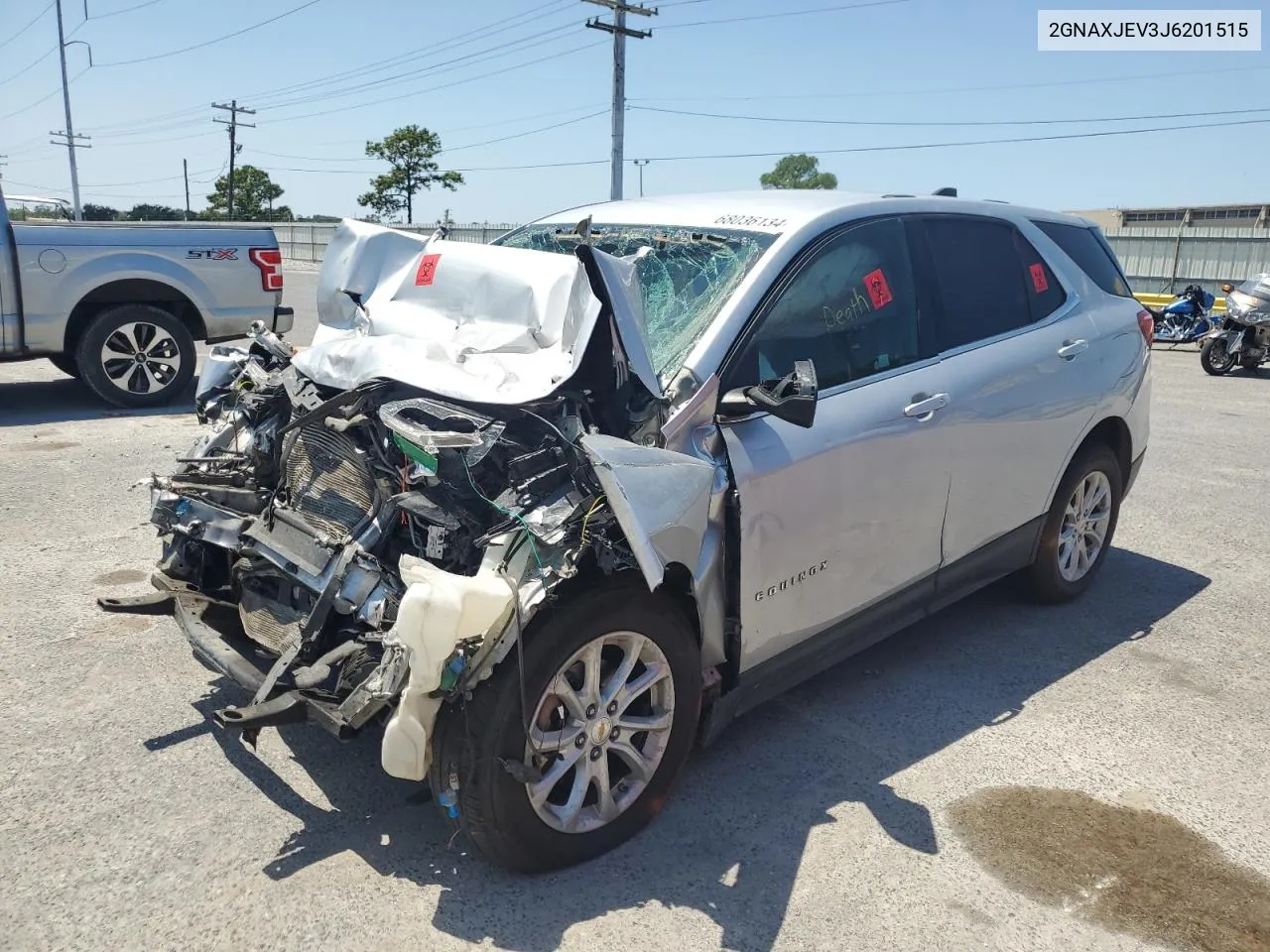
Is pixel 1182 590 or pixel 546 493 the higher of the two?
pixel 546 493

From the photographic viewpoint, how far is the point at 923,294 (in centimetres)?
396

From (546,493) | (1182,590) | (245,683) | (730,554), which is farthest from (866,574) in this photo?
(1182,590)

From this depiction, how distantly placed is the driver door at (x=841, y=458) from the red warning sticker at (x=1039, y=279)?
1.00 metres

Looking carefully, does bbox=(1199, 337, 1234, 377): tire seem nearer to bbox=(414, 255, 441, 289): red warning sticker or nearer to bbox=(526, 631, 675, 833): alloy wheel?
bbox=(414, 255, 441, 289): red warning sticker

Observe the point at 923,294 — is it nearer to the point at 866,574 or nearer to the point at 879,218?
the point at 879,218

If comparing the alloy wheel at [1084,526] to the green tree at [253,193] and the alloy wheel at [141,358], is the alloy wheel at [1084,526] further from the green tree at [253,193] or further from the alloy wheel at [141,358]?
the green tree at [253,193]

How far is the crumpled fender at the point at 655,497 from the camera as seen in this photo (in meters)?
2.66

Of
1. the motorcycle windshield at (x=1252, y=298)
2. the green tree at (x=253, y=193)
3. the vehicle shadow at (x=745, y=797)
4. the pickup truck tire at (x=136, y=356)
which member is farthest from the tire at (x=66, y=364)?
the green tree at (x=253, y=193)

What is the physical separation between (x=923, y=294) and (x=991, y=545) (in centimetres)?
118

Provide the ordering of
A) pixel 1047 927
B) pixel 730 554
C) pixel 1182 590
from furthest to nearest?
1. pixel 1182 590
2. pixel 730 554
3. pixel 1047 927

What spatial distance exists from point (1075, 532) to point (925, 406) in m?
1.73

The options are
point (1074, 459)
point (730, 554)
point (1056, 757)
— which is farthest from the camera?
point (1074, 459)

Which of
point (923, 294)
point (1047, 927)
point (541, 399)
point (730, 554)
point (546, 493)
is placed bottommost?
point (1047, 927)

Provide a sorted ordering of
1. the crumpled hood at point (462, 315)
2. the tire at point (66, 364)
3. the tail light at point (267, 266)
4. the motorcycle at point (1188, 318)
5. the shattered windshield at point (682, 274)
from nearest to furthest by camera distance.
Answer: the crumpled hood at point (462, 315) → the shattered windshield at point (682, 274) → the tire at point (66, 364) → the tail light at point (267, 266) → the motorcycle at point (1188, 318)
